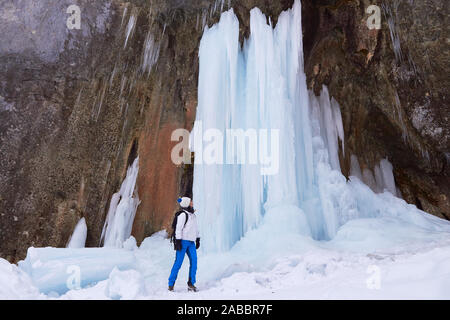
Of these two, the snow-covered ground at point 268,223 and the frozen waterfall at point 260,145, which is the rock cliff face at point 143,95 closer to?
the snow-covered ground at point 268,223

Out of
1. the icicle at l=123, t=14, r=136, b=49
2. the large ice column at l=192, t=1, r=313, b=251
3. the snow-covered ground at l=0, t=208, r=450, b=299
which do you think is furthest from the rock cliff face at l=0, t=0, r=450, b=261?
the snow-covered ground at l=0, t=208, r=450, b=299

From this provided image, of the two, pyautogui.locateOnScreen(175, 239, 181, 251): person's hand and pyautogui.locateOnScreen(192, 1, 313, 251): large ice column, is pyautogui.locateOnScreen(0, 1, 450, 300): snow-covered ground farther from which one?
pyautogui.locateOnScreen(175, 239, 181, 251): person's hand

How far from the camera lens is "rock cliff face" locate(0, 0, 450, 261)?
891 centimetres

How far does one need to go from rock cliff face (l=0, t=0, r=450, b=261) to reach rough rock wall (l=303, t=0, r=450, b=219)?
0.02 meters

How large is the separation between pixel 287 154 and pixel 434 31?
3.93 metres

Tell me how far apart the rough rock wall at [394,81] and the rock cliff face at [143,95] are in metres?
0.02

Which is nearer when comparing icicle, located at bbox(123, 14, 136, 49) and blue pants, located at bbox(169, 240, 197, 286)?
blue pants, located at bbox(169, 240, 197, 286)

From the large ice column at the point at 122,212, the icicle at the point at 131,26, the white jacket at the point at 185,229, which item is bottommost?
the white jacket at the point at 185,229

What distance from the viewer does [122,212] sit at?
982 centimetres

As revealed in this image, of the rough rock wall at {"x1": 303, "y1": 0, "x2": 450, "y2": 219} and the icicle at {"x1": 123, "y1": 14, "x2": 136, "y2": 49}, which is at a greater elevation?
the icicle at {"x1": 123, "y1": 14, "x2": 136, "y2": 49}

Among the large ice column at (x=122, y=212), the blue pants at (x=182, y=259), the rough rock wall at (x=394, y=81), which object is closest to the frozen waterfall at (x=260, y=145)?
the rough rock wall at (x=394, y=81)

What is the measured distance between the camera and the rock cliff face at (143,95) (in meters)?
8.91

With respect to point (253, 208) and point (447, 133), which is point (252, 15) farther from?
point (447, 133)
